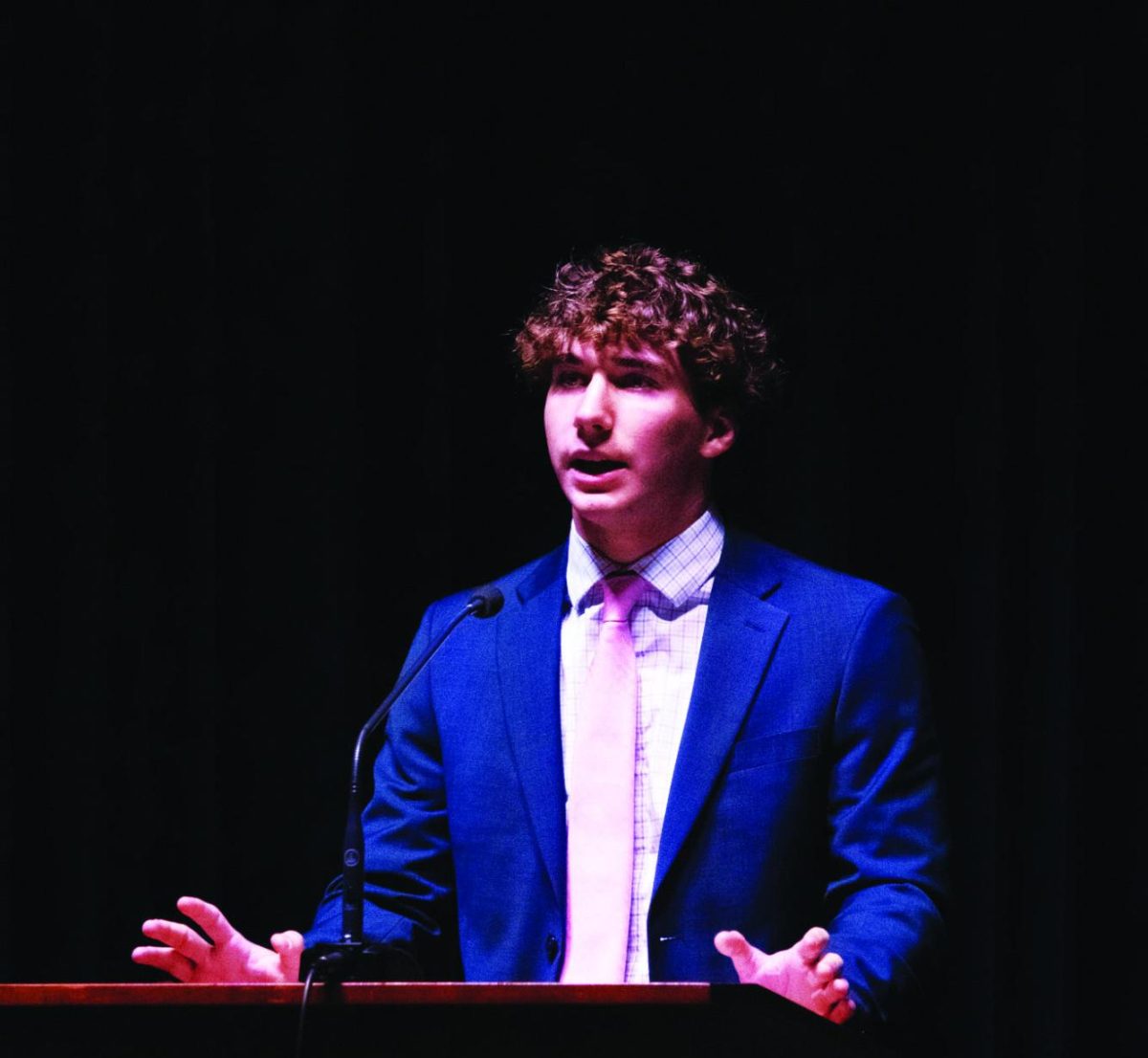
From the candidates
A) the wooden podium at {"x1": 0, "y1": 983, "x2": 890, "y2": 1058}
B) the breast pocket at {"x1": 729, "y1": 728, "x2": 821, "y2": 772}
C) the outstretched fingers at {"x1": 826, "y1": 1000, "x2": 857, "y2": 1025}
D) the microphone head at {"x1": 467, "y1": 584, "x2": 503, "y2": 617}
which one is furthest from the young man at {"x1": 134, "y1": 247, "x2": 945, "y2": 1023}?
the wooden podium at {"x1": 0, "y1": 983, "x2": 890, "y2": 1058}

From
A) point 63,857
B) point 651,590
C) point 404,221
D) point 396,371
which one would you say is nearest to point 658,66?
point 404,221

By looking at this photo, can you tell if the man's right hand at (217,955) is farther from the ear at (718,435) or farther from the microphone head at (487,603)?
the ear at (718,435)

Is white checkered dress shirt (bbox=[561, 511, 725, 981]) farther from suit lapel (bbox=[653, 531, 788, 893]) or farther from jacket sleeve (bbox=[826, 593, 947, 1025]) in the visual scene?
jacket sleeve (bbox=[826, 593, 947, 1025])

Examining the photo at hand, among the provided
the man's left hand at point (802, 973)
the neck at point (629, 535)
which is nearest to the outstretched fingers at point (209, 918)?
the man's left hand at point (802, 973)

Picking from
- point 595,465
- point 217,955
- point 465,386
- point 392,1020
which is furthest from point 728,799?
point 465,386

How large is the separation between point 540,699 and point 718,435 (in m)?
0.52

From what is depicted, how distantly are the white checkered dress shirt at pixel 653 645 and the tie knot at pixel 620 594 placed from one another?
0.04 ft

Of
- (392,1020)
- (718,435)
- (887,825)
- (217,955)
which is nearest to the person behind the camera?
(392,1020)

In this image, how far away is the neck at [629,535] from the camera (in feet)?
8.30

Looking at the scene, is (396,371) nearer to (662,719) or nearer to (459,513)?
(459,513)

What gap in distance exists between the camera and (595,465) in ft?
8.27

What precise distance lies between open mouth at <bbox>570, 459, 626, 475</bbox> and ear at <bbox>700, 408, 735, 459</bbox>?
18 centimetres

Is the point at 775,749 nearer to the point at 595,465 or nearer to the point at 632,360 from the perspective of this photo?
the point at 595,465

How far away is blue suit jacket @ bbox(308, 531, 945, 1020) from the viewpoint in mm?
2287
